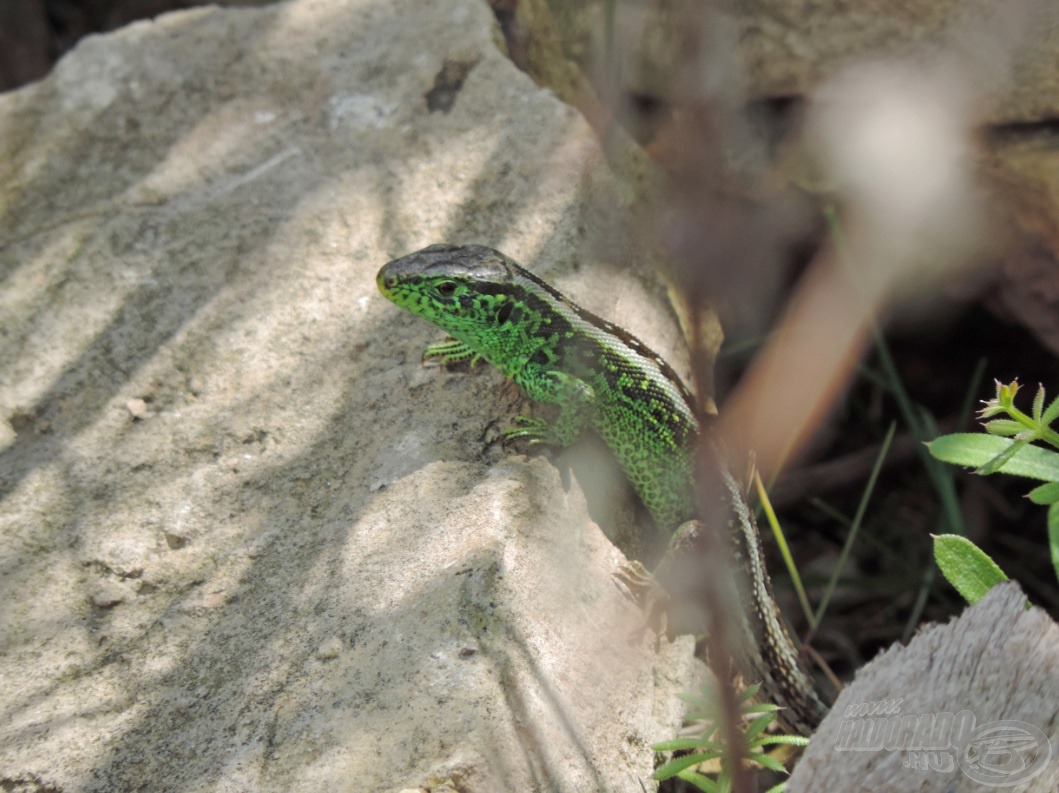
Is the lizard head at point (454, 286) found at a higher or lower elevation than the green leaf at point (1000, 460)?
higher

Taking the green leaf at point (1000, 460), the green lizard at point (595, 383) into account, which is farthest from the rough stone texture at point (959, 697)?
the green lizard at point (595, 383)

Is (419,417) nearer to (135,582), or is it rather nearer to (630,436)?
(630,436)

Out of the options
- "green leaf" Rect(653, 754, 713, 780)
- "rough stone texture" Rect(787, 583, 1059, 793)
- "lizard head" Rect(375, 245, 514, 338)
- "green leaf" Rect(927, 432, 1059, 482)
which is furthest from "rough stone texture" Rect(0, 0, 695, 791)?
"green leaf" Rect(927, 432, 1059, 482)

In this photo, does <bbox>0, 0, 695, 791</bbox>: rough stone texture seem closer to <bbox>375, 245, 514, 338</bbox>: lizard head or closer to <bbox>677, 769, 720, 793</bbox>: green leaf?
<bbox>677, 769, 720, 793</bbox>: green leaf

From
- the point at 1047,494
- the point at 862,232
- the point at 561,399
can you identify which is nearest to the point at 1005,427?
the point at 1047,494

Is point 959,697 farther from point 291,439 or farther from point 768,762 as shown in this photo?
point 291,439

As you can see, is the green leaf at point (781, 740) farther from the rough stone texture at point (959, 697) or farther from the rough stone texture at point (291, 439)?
the rough stone texture at point (959, 697)
